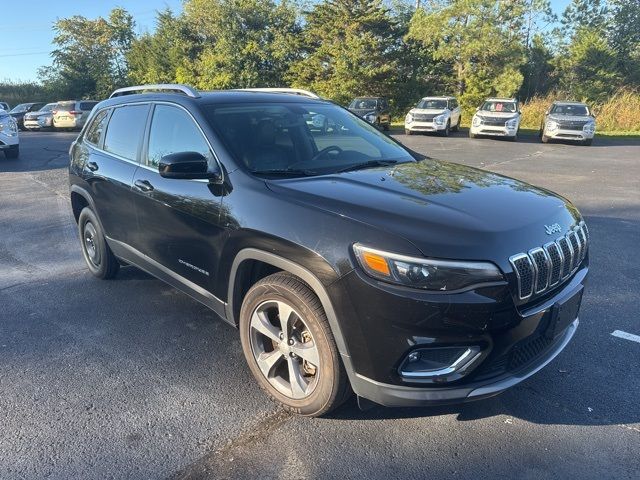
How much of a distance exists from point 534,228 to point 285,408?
5.53ft

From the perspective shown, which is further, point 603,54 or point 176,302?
point 603,54

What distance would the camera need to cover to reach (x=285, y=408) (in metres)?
2.96

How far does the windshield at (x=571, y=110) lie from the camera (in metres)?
20.3

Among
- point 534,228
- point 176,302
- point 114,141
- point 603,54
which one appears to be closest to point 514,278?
point 534,228

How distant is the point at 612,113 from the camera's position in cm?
2722

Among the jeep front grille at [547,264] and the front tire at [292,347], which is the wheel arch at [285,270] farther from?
the jeep front grille at [547,264]

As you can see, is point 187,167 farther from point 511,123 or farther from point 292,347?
point 511,123

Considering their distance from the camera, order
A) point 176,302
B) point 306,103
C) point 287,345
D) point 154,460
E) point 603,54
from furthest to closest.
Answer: point 603,54
point 176,302
point 306,103
point 287,345
point 154,460

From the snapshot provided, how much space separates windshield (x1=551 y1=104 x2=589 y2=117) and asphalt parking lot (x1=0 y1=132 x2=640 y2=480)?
57.8 ft

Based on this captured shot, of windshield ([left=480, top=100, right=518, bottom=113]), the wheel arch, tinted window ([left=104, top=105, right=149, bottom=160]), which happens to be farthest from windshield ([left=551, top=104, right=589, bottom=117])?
the wheel arch

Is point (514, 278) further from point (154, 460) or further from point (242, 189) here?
point (154, 460)

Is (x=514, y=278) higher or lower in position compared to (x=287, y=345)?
higher

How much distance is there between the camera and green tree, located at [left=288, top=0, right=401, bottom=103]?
31844 millimetres

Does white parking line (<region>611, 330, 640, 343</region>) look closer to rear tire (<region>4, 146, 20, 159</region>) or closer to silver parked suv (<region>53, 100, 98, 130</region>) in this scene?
rear tire (<region>4, 146, 20, 159</region>)
